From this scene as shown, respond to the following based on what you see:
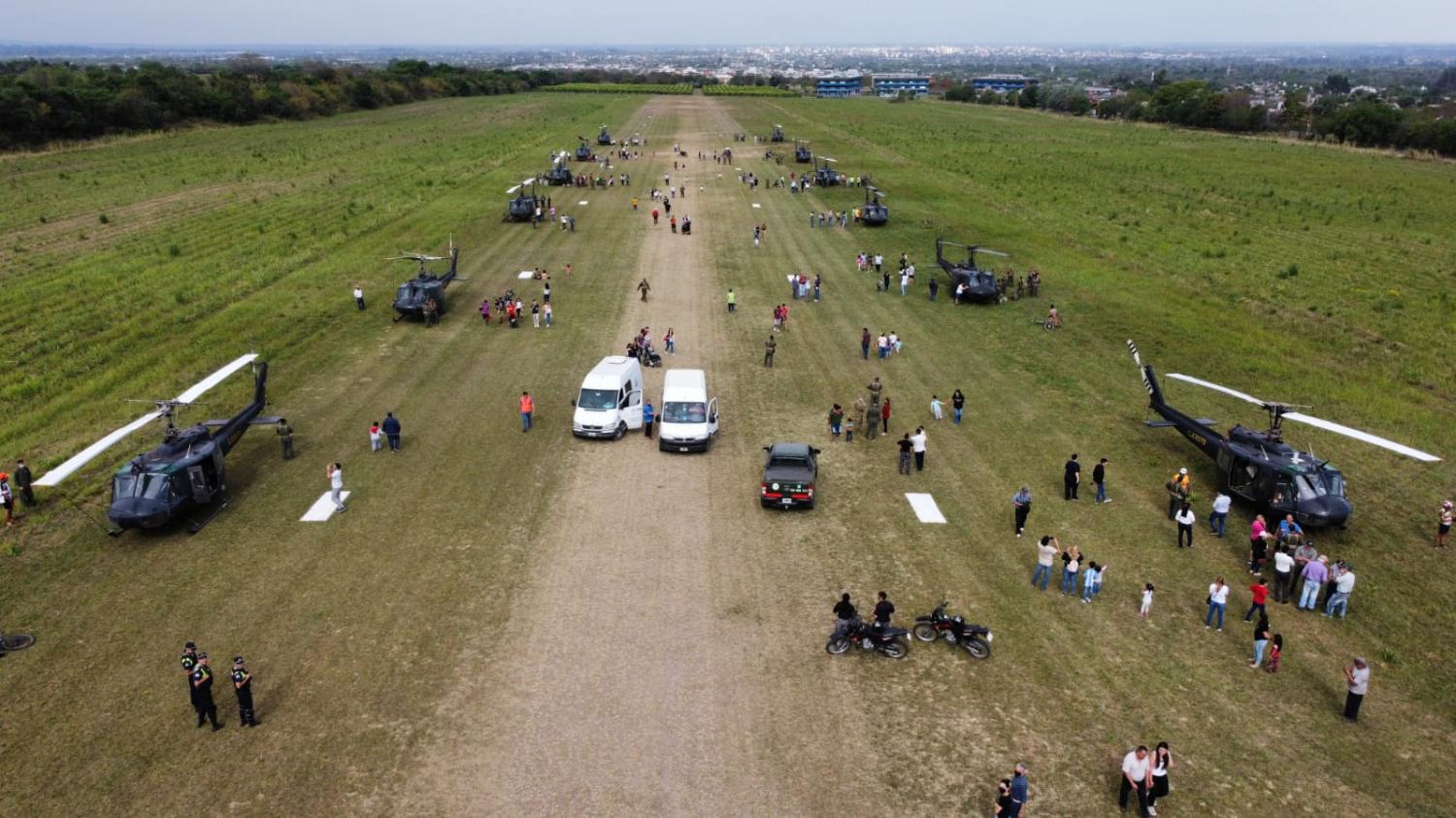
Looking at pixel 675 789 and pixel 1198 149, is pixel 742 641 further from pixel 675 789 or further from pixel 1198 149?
pixel 1198 149

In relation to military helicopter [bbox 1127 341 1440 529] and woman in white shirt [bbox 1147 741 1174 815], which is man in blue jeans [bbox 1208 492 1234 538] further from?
woman in white shirt [bbox 1147 741 1174 815]

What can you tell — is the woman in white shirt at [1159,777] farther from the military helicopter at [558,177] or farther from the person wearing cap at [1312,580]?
the military helicopter at [558,177]

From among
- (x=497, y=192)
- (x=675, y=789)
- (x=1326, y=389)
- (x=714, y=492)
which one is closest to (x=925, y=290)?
(x=1326, y=389)

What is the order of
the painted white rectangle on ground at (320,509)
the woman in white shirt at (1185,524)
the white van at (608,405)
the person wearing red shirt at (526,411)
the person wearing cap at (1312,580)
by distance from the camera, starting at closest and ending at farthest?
the person wearing cap at (1312,580)
the woman in white shirt at (1185,524)
the painted white rectangle on ground at (320,509)
the white van at (608,405)
the person wearing red shirt at (526,411)

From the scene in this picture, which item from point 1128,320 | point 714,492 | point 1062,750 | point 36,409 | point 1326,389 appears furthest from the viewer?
point 1128,320

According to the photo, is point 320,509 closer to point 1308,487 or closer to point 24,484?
point 24,484

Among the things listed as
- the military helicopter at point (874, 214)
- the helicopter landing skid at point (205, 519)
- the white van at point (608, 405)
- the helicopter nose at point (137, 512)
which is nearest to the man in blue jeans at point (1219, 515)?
the white van at point (608, 405)
